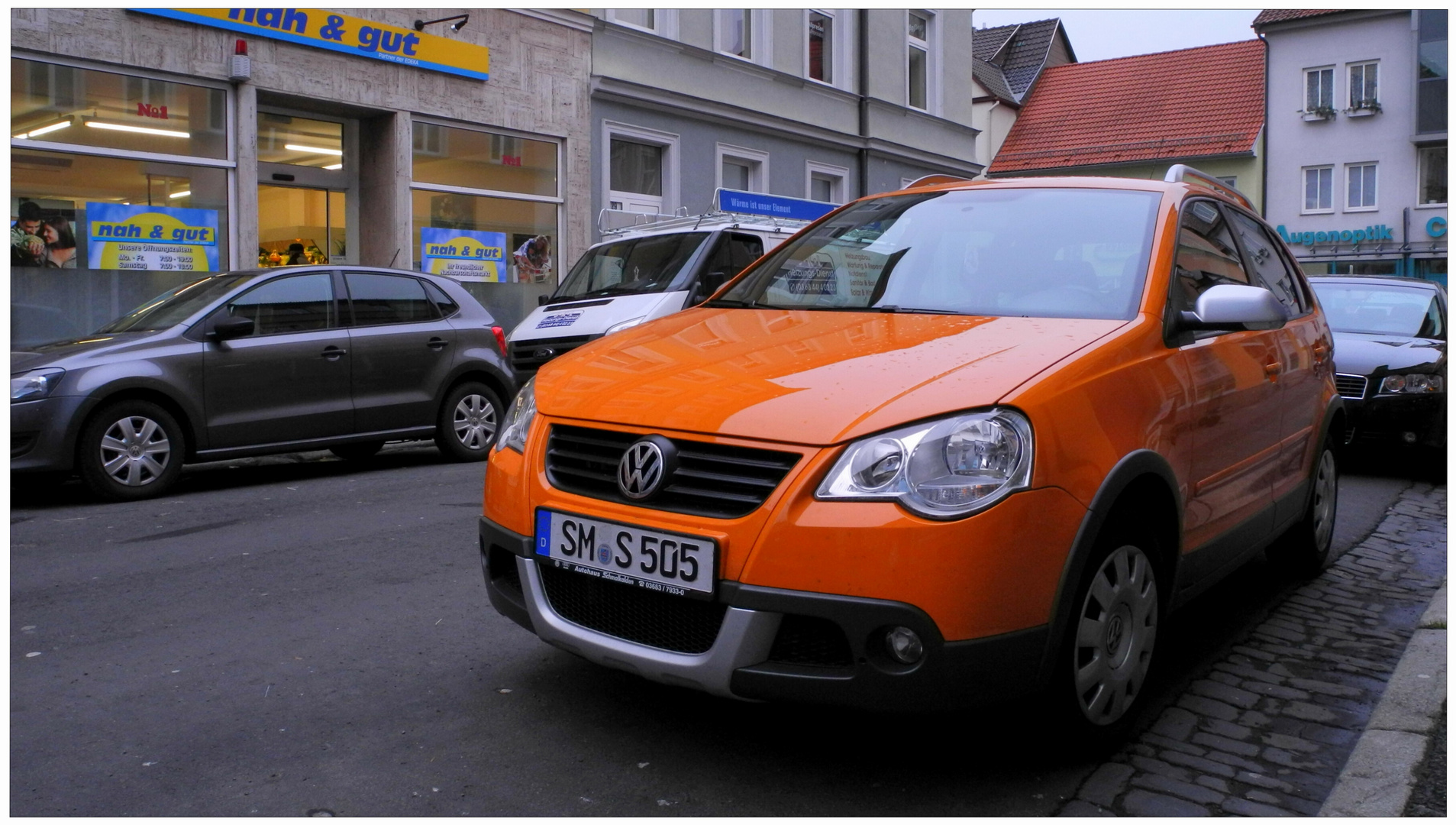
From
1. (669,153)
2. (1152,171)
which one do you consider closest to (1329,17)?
(1152,171)

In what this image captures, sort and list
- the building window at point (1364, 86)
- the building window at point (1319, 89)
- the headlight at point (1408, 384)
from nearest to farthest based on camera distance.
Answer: the headlight at point (1408, 384) → the building window at point (1364, 86) → the building window at point (1319, 89)

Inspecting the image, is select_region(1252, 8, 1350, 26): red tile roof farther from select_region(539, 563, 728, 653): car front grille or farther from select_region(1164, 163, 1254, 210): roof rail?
select_region(539, 563, 728, 653): car front grille

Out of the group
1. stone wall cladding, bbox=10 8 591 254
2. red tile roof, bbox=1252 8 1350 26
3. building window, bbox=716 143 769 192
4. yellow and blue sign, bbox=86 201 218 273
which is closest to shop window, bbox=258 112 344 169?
stone wall cladding, bbox=10 8 591 254

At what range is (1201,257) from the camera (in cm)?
448

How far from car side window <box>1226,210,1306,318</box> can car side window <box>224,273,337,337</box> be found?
6525mm

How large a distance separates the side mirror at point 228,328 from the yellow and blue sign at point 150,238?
5082 millimetres

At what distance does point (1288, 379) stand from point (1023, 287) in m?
1.54

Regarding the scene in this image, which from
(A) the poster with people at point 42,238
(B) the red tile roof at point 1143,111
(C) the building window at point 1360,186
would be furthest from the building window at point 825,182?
(C) the building window at point 1360,186

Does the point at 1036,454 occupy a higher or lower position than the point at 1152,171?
lower

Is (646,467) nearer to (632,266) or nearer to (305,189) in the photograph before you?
(632,266)

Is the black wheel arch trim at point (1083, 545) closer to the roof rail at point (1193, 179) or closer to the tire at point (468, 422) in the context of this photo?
the roof rail at point (1193, 179)

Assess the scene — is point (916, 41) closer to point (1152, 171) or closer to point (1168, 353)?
point (1152, 171)

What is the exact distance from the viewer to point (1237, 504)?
442 cm

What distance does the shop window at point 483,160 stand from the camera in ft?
53.0
